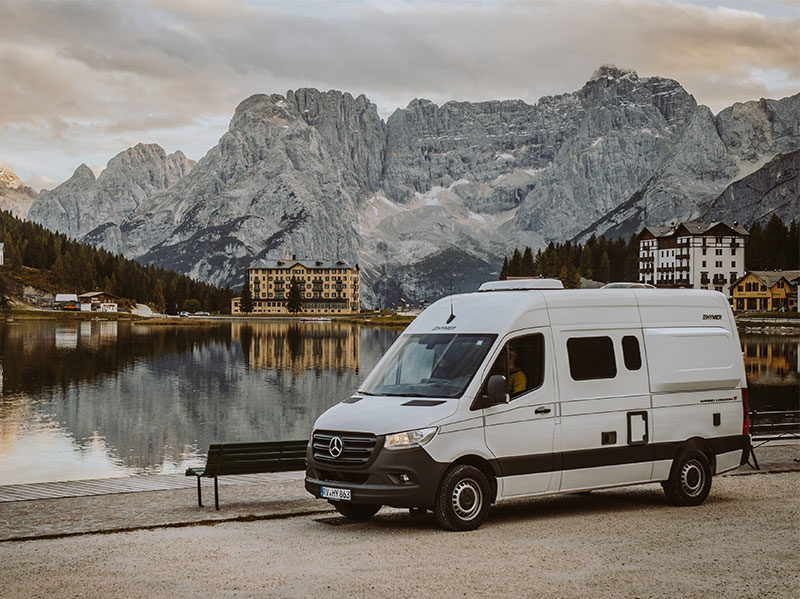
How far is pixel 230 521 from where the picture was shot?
16641 millimetres

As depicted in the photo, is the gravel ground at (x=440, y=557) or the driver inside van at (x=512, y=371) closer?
the gravel ground at (x=440, y=557)

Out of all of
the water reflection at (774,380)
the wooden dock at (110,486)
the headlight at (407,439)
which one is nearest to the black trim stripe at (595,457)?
the headlight at (407,439)

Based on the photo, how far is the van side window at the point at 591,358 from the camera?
17.1 m

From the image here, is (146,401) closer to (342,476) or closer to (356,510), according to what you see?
(356,510)

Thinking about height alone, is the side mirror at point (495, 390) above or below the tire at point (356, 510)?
above

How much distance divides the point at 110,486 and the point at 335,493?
825cm

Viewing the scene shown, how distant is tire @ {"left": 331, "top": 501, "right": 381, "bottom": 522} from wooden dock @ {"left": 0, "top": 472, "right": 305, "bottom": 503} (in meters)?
5.63

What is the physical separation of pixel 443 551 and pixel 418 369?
151 inches

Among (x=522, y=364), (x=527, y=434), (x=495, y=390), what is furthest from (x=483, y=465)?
(x=522, y=364)

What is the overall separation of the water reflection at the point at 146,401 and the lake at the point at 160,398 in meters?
0.08

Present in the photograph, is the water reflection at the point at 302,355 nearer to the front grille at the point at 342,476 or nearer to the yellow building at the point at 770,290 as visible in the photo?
the front grille at the point at 342,476

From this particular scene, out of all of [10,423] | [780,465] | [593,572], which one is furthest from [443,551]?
[10,423]

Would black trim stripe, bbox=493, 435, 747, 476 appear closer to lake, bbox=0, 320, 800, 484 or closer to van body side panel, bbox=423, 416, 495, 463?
van body side panel, bbox=423, 416, 495, 463

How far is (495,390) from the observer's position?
15.5 metres
